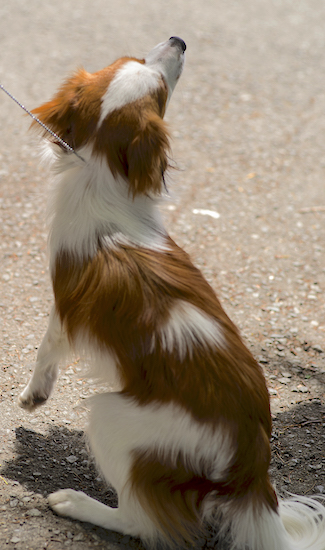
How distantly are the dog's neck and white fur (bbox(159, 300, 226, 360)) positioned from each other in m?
0.34

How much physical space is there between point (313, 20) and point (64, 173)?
805 centimetres

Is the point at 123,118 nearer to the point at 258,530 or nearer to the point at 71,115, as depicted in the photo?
the point at 71,115

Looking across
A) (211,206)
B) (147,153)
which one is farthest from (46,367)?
(211,206)

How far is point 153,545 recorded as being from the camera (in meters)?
2.36

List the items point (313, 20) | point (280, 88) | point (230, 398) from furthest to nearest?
point (313, 20) < point (280, 88) < point (230, 398)

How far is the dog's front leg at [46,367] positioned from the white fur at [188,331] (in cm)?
75

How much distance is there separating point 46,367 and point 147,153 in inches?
50.2

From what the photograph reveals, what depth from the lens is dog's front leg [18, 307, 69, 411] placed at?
2.80m

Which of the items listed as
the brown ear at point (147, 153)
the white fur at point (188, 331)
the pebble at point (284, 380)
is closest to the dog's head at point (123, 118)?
the brown ear at point (147, 153)

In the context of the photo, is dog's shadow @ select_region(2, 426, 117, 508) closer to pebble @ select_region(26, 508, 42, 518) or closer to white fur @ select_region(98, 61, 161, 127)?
pebble @ select_region(26, 508, 42, 518)

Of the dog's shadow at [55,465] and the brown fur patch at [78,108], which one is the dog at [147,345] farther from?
the dog's shadow at [55,465]

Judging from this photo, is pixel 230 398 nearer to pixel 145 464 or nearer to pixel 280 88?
pixel 145 464

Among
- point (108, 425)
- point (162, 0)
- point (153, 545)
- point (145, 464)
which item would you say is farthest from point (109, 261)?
point (162, 0)

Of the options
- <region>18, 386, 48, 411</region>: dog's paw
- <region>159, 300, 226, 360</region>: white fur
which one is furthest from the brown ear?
A: <region>18, 386, 48, 411</region>: dog's paw
